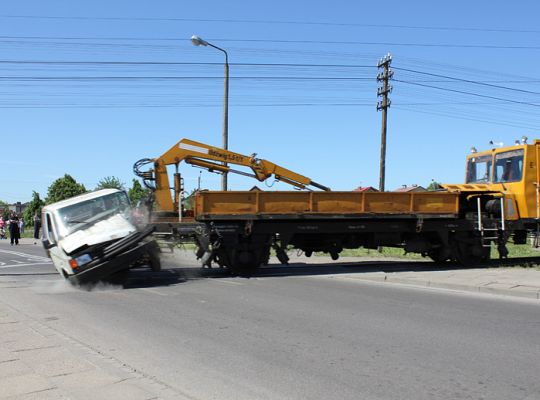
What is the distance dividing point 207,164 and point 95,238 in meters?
4.72

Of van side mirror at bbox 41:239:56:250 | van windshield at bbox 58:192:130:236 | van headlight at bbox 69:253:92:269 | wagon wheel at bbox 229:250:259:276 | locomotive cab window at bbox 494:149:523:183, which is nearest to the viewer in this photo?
van headlight at bbox 69:253:92:269

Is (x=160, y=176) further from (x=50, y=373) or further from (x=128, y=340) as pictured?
(x=50, y=373)

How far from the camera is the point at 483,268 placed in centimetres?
1430

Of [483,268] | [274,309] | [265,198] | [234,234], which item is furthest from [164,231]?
[483,268]

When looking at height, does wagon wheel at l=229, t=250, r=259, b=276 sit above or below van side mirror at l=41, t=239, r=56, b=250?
below

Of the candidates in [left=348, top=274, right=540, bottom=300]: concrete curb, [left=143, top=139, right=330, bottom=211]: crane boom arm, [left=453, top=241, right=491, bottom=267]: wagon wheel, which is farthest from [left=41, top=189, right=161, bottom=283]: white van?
[left=453, top=241, right=491, bottom=267]: wagon wheel

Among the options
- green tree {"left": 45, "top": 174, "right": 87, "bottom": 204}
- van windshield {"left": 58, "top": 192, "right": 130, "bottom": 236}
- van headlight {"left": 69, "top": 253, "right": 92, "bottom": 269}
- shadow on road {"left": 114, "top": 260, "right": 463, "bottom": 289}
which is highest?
green tree {"left": 45, "top": 174, "right": 87, "bottom": 204}

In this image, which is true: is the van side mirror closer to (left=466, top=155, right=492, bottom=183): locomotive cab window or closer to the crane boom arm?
the crane boom arm

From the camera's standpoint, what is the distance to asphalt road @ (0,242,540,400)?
4.73 m

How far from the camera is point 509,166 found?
14758 millimetres

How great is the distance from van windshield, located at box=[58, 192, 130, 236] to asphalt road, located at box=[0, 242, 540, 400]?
4.46 ft

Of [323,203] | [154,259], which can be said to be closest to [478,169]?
[323,203]

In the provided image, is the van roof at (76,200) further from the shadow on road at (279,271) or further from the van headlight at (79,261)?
the shadow on road at (279,271)

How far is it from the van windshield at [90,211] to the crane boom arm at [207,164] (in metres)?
1.36
